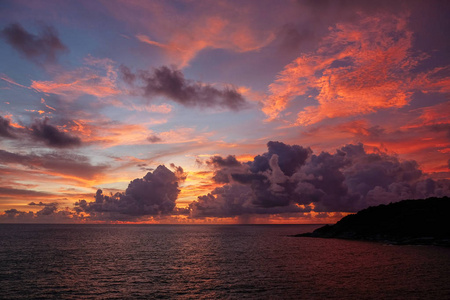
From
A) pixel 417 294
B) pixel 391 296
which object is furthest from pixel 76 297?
pixel 417 294

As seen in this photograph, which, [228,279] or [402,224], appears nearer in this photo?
[228,279]

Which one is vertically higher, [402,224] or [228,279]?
[402,224]

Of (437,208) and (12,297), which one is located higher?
(437,208)

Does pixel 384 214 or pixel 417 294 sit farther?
pixel 384 214

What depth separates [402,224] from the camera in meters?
136

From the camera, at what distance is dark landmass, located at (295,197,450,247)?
119 m

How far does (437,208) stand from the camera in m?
139

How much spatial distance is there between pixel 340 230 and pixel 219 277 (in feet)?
440

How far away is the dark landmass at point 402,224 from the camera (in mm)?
118688

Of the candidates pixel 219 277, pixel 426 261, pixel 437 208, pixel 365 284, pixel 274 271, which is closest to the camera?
pixel 365 284

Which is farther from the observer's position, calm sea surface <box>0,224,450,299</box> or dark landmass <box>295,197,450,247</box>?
dark landmass <box>295,197,450,247</box>

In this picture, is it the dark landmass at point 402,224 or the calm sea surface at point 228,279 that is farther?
the dark landmass at point 402,224

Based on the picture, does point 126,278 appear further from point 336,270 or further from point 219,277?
point 336,270

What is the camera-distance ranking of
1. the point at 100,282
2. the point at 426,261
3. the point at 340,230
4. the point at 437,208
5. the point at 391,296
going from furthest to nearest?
the point at 340,230
the point at 437,208
the point at 426,261
the point at 100,282
the point at 391,296
